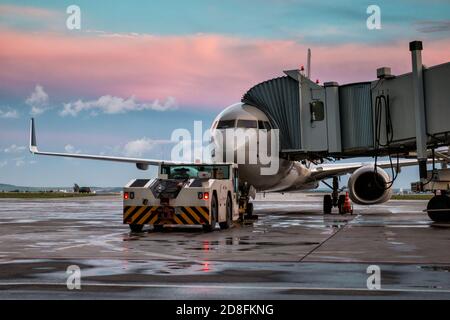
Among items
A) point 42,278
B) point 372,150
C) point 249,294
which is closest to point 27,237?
point 42,278

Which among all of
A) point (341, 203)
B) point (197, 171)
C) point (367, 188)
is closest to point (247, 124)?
point (197, 171)

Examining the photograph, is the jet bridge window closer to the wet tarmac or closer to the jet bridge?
the jet bridge

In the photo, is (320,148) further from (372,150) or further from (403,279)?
(403,279)

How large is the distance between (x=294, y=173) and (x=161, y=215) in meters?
10.8

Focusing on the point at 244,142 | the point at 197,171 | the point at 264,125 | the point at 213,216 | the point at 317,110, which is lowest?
the point at 213,216

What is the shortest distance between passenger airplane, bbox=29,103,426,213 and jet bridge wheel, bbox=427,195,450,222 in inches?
91.6

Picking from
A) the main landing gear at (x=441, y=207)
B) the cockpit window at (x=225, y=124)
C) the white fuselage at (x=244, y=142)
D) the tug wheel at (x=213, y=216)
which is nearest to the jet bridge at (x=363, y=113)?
the white fuselage at (x=244, y=142)

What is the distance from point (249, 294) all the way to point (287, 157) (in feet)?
56.5

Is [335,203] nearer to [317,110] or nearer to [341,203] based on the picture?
[341,203]

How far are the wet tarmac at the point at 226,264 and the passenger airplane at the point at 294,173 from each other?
6913 mm

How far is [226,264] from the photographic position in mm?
10383

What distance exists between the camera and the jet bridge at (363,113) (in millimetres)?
19422

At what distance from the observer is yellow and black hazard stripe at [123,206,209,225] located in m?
18.3

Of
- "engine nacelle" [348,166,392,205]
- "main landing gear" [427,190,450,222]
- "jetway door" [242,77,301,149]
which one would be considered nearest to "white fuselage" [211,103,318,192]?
"jetway door" [242,77,301,149]
